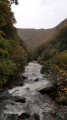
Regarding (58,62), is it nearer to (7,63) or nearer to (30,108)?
(7,63)

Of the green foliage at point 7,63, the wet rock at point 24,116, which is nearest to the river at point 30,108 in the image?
the wet rock at point 24,116

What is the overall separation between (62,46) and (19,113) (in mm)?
41686

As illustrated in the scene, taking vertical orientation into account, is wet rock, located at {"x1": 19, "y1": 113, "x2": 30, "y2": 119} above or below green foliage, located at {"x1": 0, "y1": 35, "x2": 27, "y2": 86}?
below

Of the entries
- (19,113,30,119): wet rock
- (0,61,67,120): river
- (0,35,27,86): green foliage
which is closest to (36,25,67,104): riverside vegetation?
(0,61,67,120): river

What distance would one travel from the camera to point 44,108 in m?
9.66

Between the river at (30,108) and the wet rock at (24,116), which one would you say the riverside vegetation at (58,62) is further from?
the wet rock at (24,116)

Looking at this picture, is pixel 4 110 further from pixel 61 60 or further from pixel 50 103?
pixel 61 60

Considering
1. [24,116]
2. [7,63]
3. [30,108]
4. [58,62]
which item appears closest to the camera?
[24,116]

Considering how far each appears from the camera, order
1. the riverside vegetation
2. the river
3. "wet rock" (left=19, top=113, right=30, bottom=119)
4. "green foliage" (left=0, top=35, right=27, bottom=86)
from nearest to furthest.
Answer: "wet rock" (left=19, top=113, right=30, bottom=119)
the river
the riverside vegetation
"green foliage" (left=0, top=35, right=27, bottom=86)

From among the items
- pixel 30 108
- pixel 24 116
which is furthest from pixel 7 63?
pixel 24 116

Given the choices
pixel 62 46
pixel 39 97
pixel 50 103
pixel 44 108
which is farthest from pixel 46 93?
pixel 62 46

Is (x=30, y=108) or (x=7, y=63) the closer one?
(x=30, y=108)

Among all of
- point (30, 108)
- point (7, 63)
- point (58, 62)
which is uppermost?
point (58, 62)

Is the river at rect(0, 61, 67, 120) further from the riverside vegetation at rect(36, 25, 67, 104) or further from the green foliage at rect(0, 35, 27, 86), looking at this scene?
the green foliage at rect(0, 35, 27, 86)
